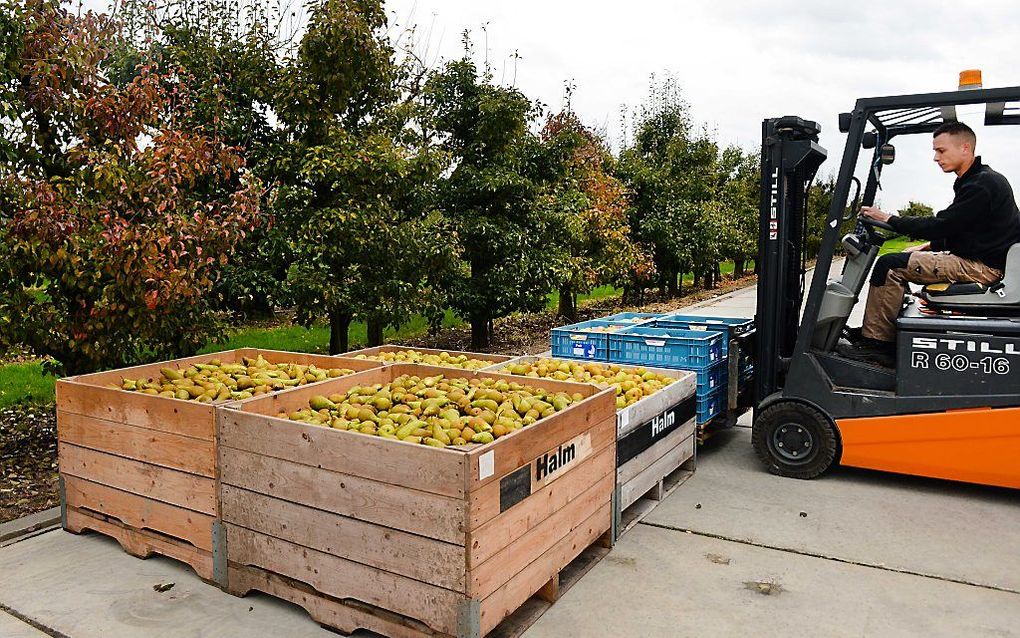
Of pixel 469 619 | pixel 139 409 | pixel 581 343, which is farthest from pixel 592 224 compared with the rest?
pixel 469 619

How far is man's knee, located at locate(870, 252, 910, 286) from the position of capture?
19.5 feet

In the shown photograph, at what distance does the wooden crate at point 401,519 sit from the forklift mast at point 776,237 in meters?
2.75

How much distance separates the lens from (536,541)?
4.09m

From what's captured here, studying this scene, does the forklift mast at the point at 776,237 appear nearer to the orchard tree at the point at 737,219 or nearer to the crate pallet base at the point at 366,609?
the crate pallet base at the point at 366,609

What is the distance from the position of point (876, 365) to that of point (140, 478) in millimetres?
5361

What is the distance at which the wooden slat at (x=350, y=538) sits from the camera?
3621 mm

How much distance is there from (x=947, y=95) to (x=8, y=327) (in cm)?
710

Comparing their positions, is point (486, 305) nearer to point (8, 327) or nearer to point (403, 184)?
point (403, 184)

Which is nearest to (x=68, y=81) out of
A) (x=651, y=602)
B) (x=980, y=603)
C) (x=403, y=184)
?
(x=403, y=184)

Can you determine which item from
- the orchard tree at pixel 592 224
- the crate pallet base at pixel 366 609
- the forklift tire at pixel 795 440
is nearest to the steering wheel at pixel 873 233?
the forklift tire at pixel 795 440

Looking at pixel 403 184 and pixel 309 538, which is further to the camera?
pixel 403 184

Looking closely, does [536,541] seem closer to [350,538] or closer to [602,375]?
[350,538]

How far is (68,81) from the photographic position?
240 inches

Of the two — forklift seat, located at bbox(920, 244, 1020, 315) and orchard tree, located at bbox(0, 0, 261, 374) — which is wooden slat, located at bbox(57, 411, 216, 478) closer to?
orchard tree, located at bbox(0, 0, 261, 374)
